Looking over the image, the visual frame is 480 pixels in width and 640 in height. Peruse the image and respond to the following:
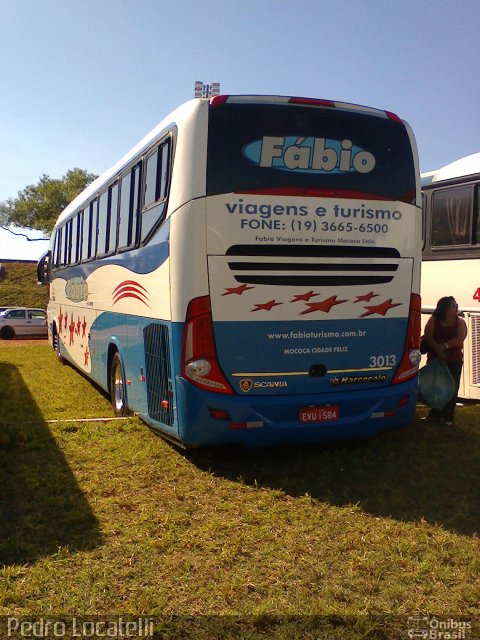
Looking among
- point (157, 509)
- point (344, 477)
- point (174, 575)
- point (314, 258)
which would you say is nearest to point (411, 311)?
point (314, 258)

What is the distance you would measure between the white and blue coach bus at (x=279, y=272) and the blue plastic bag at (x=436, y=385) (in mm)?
1212

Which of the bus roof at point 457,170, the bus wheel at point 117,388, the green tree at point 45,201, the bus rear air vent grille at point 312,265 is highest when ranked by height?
the green tree at point 45,201

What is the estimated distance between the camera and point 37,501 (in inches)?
210

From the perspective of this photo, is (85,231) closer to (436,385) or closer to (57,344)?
(57,344)

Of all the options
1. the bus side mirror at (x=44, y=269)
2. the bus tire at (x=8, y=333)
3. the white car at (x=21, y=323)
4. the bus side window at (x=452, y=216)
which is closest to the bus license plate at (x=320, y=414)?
the bus side window at (x=452, y=216)

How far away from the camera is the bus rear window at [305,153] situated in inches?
227

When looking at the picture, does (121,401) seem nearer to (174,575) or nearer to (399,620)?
(174,575)

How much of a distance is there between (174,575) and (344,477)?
2.42 metres

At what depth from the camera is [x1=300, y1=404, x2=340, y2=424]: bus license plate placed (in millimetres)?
5984

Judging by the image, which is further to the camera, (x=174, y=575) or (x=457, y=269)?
(x=457, y=269)

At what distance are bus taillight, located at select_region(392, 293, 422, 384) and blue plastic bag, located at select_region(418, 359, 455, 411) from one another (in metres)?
1.17

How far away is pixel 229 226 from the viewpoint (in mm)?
5723

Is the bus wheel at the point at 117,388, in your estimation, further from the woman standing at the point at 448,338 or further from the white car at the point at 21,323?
the white car at the point at 21,323

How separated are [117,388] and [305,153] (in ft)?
14.1
